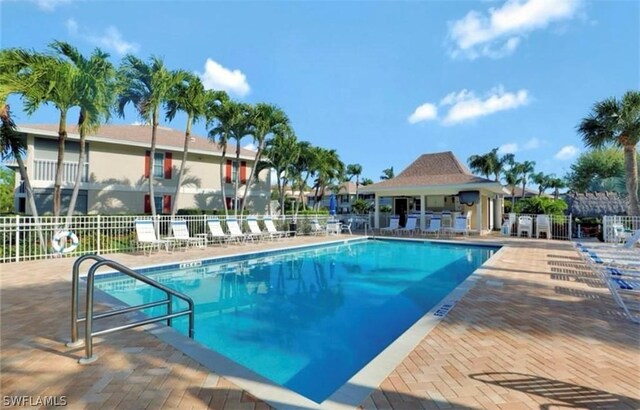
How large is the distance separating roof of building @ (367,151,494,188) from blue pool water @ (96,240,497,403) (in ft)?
27.3

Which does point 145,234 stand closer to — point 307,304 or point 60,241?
point 60,241

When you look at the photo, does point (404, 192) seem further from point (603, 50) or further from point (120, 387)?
point (120, 387)

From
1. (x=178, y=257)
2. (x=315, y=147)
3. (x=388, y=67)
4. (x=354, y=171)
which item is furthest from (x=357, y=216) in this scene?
(x=354, y=171)

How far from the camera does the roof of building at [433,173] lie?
1998 cm

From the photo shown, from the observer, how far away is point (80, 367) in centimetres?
306

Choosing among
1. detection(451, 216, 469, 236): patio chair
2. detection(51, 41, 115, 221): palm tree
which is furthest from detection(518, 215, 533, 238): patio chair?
detection(51, 41, 115, 221): palm tree

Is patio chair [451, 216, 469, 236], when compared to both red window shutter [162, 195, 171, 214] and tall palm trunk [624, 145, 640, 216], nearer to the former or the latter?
tall palm trunk [624, 145, 640, 216]

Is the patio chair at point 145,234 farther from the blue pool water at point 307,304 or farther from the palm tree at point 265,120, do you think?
the palm tree at point 265,120

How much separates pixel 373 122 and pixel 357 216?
10167 millimetres

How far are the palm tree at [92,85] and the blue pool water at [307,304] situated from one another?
263 inches

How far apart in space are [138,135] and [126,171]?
2747 mm

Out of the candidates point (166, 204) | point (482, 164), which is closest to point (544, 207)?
point (166, 204)

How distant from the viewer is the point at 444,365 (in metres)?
3.15

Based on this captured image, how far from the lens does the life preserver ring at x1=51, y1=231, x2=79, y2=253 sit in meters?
9.40
